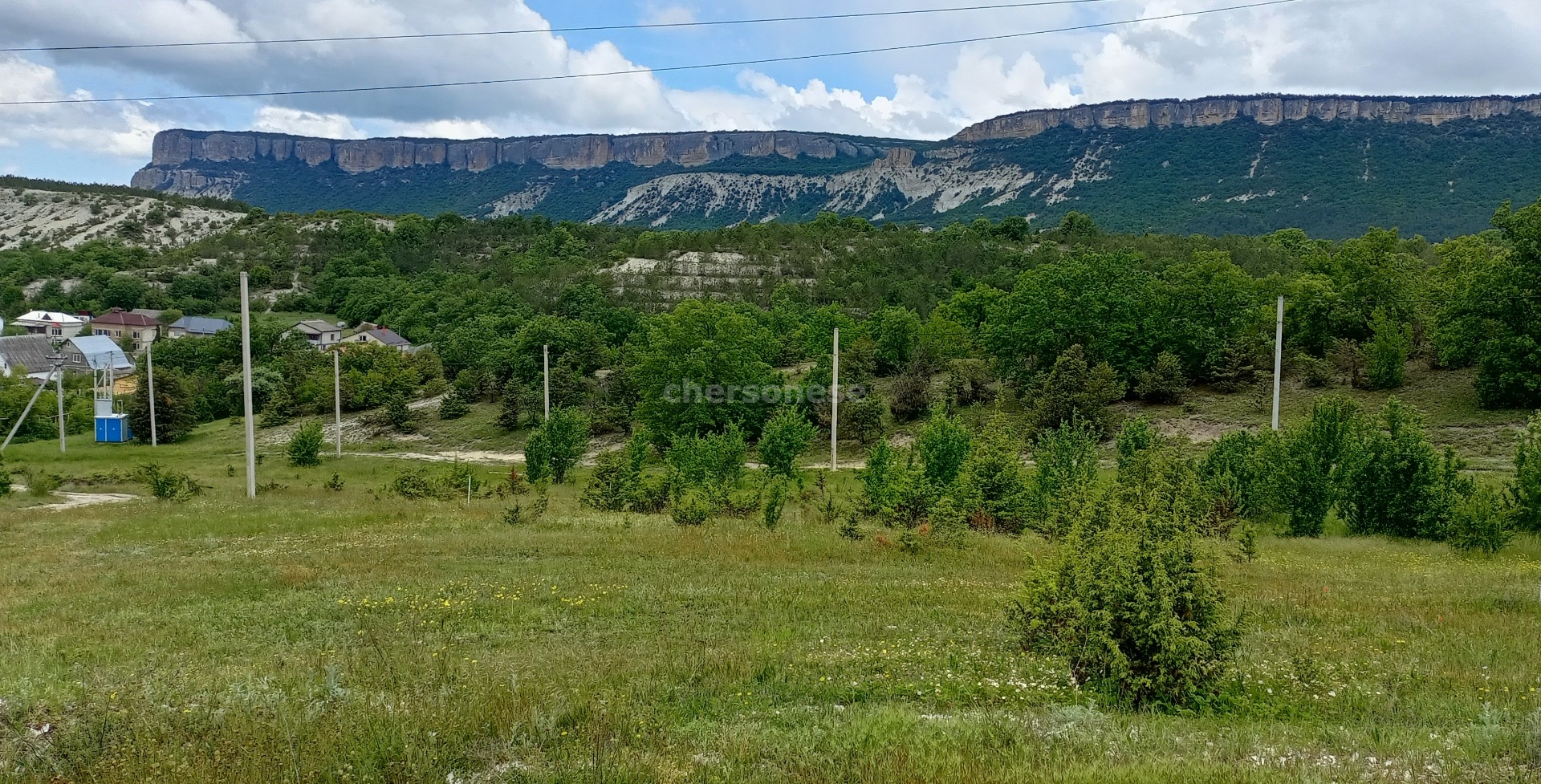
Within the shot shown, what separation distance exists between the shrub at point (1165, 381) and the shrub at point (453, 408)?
36.6m

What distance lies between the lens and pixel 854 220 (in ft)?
341

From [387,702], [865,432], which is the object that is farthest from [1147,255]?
[387,702]

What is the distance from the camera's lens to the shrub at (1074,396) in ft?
118

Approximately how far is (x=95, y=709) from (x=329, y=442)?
45920 mm

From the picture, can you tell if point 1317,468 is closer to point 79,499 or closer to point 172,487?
point 172,487

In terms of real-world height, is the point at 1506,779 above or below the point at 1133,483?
below

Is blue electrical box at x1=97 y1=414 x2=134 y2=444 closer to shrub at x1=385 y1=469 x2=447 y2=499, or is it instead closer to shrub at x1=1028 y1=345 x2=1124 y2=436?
shrub at x1=385 y1=469 x2=447 y2=499

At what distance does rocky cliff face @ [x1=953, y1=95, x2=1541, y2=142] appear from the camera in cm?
11550

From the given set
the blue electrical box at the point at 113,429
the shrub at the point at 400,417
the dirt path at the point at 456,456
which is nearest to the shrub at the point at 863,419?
the dirt path at the point at 456,456

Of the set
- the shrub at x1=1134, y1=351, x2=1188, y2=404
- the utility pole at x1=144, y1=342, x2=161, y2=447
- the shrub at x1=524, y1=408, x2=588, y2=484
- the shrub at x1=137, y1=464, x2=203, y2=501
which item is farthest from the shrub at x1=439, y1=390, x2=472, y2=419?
the shrub at x1=1134, y1=351, x2=1188, y2=404

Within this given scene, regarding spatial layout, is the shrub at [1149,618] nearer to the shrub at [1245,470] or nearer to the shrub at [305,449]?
the shrub at [1245,470]

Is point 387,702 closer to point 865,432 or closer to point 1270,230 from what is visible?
point 865,432

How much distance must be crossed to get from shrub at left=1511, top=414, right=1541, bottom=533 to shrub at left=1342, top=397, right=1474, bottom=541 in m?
1.07

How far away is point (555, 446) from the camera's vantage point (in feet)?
103
